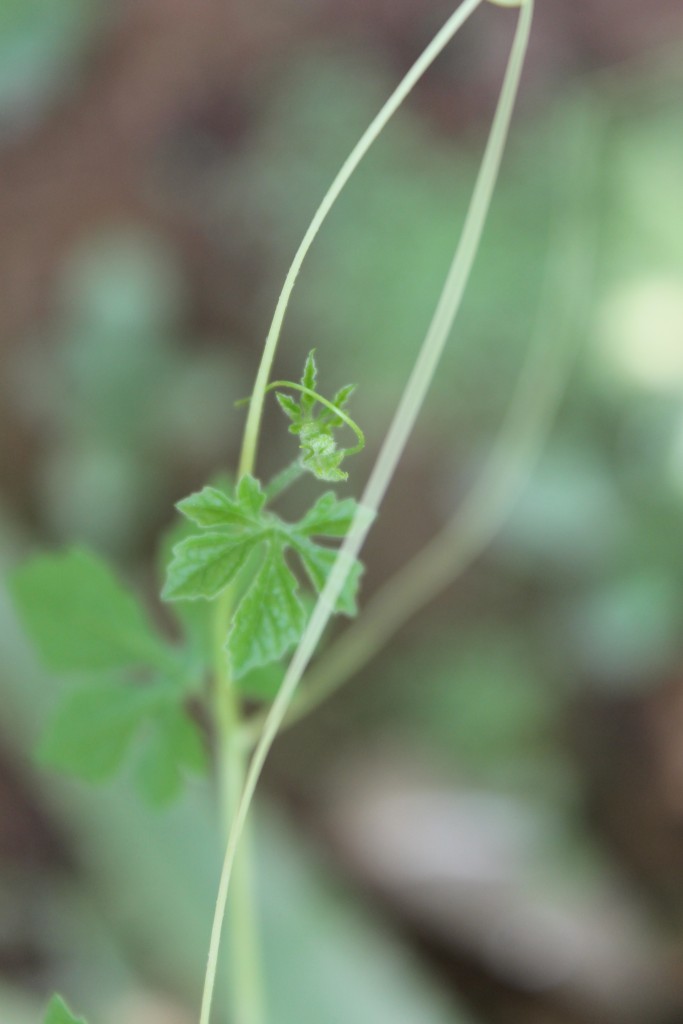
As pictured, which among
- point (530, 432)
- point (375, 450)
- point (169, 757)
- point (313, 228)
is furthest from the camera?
point (530, 432)

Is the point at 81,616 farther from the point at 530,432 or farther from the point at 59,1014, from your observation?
the point at 530,432

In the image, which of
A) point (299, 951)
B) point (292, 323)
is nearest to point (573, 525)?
point (292, 323)

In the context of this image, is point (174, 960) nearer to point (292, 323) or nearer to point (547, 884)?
point (547, 884)

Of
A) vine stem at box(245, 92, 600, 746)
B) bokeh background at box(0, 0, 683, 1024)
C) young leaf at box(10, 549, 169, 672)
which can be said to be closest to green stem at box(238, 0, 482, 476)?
young leaf at box(10, 549, 169, 672)

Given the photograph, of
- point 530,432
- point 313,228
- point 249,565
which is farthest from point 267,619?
point 530,432

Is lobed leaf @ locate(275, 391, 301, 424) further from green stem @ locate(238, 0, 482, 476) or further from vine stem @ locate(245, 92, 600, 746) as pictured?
vine stem @ locate(245, 92, 600, 746)
